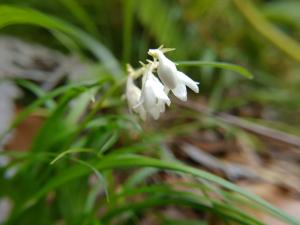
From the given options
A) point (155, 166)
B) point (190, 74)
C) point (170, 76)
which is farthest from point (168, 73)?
point (190, 74)

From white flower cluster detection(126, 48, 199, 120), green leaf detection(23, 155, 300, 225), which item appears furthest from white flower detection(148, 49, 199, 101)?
green leaf detection(23, 155, 300, 225)

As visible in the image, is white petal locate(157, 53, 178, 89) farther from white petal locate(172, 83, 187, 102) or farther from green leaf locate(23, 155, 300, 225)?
green leaf locate(23, 155, 300, 225)

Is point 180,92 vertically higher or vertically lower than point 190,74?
lower

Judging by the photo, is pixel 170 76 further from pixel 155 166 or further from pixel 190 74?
pixel 190 74

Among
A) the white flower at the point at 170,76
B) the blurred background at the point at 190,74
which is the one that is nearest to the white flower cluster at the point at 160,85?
the white flower at the point at 170,76

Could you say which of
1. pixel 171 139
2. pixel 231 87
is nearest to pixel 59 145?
pixel 171 139

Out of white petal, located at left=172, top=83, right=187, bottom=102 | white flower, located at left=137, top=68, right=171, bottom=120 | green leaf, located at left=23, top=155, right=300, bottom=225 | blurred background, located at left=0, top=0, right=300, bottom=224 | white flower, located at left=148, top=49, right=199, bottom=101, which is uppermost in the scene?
blurred background, located at left=0, top=0, right=300, bottom=224

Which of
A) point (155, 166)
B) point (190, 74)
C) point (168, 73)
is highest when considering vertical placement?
point (190, 74)

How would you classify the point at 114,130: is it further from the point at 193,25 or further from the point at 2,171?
the point at 193,25
